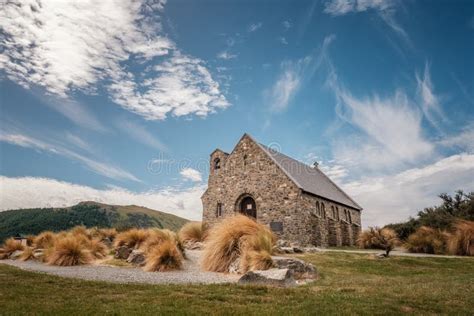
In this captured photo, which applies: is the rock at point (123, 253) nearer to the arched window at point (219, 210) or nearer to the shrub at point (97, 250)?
the shrub at point (97, 250)

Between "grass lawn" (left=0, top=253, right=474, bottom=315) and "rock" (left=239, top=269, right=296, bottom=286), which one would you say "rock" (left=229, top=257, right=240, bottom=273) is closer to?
"rock" (left=239, top=269, right=296, bottom=286)

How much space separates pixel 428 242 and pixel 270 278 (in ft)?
48.6

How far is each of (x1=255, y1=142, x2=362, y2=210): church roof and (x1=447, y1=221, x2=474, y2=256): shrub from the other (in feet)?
28.3

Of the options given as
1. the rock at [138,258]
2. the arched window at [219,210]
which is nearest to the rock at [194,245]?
the rock at [138,258]

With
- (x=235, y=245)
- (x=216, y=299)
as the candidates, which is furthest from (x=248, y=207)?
(x=216, y=299)

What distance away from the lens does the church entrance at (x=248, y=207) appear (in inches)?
946

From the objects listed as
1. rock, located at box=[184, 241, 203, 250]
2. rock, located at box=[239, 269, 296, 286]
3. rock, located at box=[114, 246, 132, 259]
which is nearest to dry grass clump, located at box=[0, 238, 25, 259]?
rock, located at box=[114, 246, 132, 259]

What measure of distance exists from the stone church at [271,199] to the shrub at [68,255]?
42.0ft

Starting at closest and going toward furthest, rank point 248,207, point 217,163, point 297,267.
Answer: point 297,267 < point 248,207 < point 217,163

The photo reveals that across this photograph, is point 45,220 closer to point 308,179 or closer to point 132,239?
point 132,239

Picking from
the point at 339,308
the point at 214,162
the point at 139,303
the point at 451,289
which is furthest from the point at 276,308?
the point at 214,162

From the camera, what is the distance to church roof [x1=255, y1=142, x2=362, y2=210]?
2355 centimetres

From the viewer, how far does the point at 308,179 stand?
27.4 meters

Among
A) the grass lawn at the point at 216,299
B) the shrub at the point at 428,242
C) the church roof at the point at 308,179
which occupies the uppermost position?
Result: the church roof at the point at 308,179
